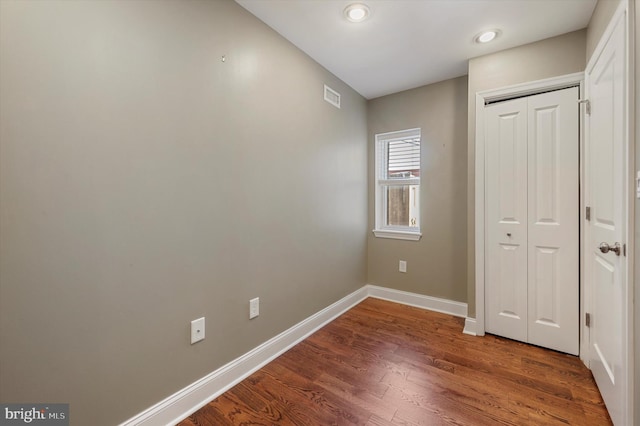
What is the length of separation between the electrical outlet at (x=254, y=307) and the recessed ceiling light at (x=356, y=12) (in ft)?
6.78

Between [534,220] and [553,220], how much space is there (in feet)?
0.38

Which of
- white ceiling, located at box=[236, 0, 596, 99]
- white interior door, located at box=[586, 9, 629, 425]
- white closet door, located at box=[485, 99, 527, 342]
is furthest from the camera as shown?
white closet door, located at box=[485, 99, 527, 342]

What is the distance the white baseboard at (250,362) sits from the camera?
139 cm

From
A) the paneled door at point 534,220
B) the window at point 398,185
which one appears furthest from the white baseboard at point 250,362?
the window at point 398,185

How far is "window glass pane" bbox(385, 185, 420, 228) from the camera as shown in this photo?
316cm

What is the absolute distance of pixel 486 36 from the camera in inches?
81.1

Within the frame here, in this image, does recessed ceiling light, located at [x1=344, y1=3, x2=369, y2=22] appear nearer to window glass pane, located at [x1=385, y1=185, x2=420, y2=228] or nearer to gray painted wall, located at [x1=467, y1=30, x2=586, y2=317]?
gray painted wall, located at [x1=467, y1=30, x2=586, y2=317]

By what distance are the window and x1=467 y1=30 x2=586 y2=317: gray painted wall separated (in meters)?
0.70

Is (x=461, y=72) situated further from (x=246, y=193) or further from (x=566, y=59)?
(x=246, y=193)

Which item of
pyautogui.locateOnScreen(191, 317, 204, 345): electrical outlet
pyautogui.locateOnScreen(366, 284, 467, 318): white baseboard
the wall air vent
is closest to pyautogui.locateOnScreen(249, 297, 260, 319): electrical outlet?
pyautogui.locateOnScreen(191, 317, 204, 345): electrical outlet

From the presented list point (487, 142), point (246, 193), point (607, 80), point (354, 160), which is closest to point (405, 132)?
point (354, 160)

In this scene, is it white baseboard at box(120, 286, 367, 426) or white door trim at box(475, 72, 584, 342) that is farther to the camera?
white door trim at box(475, 72, 584, 342)

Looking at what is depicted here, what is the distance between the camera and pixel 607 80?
4.88 feet

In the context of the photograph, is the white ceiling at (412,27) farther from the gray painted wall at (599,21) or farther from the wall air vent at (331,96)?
the wall air vent at (331,96)
